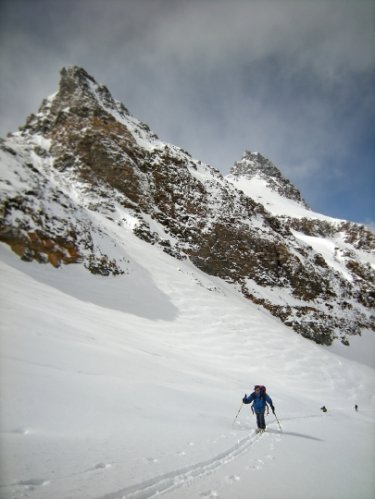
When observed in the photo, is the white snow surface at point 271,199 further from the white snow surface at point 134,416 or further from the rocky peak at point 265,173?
the white snow surface at point 134,416

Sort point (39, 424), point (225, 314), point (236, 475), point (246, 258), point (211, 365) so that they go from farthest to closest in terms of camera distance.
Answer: point (246, 258), point (225, 314), point (211, 365), point (236, 475), point (39, 424)

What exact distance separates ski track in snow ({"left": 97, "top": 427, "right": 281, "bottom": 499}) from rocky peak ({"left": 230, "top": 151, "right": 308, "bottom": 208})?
4178 inches

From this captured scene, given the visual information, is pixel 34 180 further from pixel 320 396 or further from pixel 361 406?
pixel 361 406

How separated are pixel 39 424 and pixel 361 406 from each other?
20372mm

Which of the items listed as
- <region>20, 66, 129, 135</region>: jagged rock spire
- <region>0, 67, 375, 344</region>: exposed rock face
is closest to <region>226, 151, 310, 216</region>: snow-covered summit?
<region>0, 67, 375, 344</region>: exposed rock face

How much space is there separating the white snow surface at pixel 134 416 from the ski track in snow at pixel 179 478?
0.02 metres

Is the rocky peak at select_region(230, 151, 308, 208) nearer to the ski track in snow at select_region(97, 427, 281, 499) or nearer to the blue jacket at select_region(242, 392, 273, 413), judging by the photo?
the blue jacket at select_region(242, 392, 273, 413)

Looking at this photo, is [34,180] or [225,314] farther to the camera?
[225,314]

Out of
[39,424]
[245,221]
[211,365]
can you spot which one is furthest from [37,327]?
[245,221]

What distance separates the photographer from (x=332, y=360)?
23.6m

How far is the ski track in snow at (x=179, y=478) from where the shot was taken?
10.6ft

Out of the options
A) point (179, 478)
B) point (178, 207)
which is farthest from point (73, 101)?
point (179, 478)

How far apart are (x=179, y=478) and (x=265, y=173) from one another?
12014cm

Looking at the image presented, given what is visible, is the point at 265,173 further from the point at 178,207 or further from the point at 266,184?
the point at 178,207
